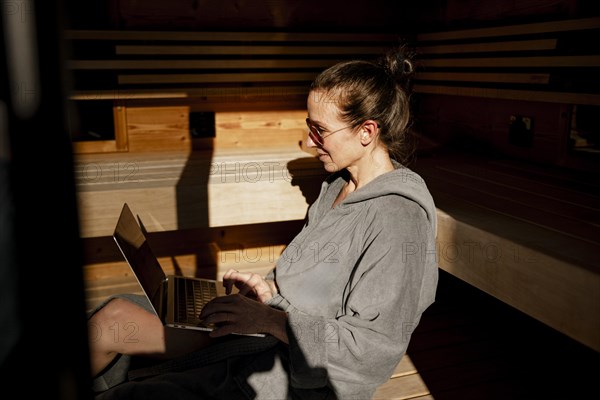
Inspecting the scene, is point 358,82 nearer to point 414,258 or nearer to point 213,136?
point 414,258

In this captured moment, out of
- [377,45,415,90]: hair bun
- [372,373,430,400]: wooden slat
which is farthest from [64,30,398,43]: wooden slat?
[372,373,430,400]: wooden slat

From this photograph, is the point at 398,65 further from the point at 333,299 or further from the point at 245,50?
the point at 245,50

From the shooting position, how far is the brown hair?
161cm

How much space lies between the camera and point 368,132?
164cm

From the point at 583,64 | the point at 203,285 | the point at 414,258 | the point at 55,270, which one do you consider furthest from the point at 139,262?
the point at 583,64

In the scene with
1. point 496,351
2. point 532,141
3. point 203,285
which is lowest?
point 496,351

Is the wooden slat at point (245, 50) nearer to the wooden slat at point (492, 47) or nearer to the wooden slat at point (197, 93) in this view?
the wooden slat at point (197, 93)

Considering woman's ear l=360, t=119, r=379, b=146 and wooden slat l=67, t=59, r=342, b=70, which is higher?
wooden slat l=67, t=59, r=342, b=70

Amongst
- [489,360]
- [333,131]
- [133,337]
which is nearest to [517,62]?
[489,360]

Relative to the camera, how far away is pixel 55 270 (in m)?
0.41

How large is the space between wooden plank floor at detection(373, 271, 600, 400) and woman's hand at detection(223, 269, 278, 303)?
2.17 feet

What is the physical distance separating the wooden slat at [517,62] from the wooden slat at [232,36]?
350 millimetres

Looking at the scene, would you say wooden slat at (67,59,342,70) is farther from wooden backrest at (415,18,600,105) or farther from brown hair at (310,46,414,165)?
brown hair at (310,46,414,165)

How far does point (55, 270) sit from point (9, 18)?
0.16 m
